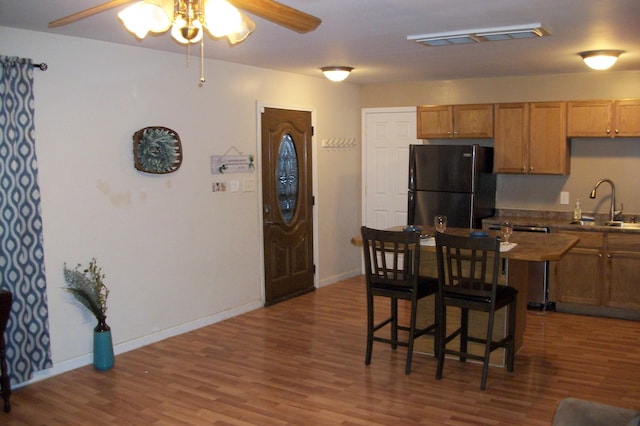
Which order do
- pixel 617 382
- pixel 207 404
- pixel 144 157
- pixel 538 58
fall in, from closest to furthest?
pixel 207 404 < pixel 617 382 < pixel 144 157 < pixel 538 58

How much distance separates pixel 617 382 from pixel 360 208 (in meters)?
4.14

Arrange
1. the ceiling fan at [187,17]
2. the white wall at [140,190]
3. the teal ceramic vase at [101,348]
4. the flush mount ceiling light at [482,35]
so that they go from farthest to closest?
the teal ceramic vase at [101,348]
the white wall at [140,190]
the flush mount ceiling light at [482,35]
the ceiling fan at [187,17]

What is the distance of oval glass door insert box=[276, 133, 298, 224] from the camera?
6.58 meters

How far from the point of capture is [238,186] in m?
6.01

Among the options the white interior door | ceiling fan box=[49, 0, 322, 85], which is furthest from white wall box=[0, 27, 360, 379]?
ceiling fan box=[49, 0, 322, 85]

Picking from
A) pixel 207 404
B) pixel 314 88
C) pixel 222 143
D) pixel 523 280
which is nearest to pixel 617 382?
pixel 523 280

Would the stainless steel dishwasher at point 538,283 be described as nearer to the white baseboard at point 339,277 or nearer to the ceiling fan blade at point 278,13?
the white baseboard at point 339,277

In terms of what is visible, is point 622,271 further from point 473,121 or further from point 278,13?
point 278,13

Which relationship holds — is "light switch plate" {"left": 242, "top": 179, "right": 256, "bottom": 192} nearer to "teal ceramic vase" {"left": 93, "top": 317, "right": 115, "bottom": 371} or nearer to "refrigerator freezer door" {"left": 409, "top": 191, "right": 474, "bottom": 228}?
"refrigerator freezer door" {"left": 409, "top": 191, "right": 474, "bottom": 228}

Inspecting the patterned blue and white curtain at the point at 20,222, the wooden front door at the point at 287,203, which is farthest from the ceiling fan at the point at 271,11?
the wooden front door at the point at 287,203

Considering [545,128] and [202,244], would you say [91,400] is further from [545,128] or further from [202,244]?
[545,128]

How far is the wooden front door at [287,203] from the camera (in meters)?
6.40

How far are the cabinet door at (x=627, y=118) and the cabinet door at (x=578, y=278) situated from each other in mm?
1216

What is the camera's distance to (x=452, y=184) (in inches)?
259
